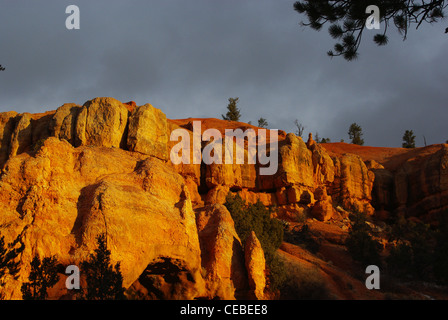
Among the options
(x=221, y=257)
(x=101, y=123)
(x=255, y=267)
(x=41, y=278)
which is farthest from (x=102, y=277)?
(x=101, y=123)

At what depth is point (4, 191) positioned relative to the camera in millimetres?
12984

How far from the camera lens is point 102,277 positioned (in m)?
11.3

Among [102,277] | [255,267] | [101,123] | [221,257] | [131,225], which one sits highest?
[101,123]

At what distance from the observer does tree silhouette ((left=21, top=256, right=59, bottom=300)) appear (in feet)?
36.7

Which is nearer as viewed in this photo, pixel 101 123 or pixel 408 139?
pixel 101 123

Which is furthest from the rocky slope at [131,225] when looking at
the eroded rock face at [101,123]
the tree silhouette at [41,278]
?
the eroded rock face at [101,123]

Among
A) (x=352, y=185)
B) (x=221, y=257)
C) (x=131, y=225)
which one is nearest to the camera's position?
(x=131, y=225)

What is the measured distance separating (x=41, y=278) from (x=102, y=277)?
5.35ft

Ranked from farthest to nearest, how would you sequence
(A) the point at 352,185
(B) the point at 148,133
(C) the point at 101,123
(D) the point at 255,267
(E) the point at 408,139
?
(E) the point at 408,139 < (A) the point at 352,185 < (B) the point at 148,133 < (C) the point at 101,123 < (D) the point at 255,267

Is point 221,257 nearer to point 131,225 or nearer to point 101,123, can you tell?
point 131,225
